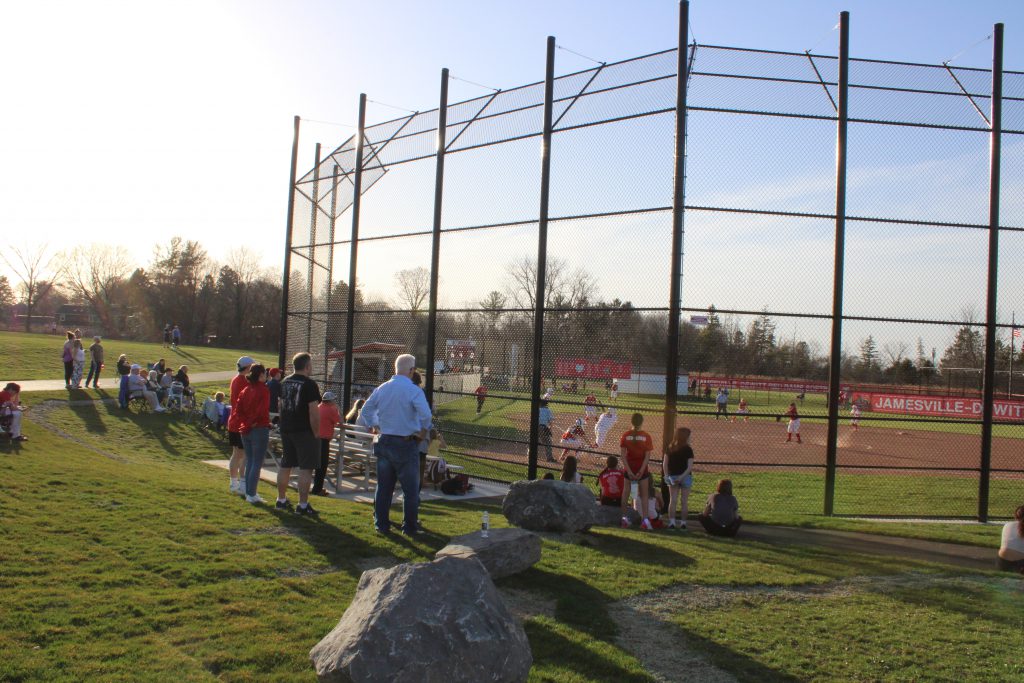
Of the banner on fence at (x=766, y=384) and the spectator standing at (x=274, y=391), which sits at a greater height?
the banner on fence at (x=766, y=384)

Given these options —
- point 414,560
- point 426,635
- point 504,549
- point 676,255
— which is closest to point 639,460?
point 676,255

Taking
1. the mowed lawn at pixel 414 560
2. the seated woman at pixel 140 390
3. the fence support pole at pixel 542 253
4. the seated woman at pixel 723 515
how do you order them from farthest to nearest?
the seated woman at pixel 140 390 < the fence support pole at pixel 542 253 < the seated woman at pixel 723 515 < the mowed lawn at pixel 414 560

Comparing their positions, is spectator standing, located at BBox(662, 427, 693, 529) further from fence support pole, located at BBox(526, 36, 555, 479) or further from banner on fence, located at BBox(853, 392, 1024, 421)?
banner on fence, located at BBox(853, 392, 1024, 421)

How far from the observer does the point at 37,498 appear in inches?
278

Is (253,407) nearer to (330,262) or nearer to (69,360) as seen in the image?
(330,262)

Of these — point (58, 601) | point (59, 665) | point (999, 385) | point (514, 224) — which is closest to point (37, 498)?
point (58, 601)

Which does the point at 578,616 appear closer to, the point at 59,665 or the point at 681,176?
the point at 59,665

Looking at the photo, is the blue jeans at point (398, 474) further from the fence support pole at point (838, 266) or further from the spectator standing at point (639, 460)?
the fence support pole at point (838, 266)

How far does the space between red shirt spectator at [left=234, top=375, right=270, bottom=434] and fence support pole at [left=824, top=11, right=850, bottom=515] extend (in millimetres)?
7374

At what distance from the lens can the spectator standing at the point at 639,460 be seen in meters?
8.70

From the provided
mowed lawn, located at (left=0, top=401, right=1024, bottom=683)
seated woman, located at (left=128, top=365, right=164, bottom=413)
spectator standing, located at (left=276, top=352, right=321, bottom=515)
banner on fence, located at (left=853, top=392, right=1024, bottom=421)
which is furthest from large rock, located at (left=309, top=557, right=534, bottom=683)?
seated woman, located at (left=128, top=365, right=164, bottom=413)

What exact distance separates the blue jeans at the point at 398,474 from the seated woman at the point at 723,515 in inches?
142

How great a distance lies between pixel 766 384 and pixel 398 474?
11492 mm

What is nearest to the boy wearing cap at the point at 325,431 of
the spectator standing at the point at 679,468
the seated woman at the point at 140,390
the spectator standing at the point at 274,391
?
the spectator standing at the point at 274,391
